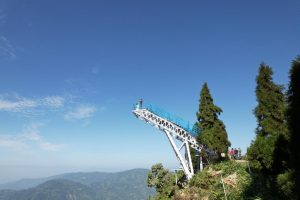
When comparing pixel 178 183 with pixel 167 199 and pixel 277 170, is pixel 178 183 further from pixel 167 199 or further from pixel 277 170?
pixel 277 170

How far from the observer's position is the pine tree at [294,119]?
56.7 feet

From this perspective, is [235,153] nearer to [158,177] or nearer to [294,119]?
[158,177]

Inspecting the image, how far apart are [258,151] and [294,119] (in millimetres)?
15273

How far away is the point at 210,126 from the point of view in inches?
1908

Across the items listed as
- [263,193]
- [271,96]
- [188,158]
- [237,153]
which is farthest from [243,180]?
[237,153]

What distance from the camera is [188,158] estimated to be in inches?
1937

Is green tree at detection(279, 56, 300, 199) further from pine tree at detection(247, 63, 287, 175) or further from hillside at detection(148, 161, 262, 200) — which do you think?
hillside at detection(148, 161, 262, 200)

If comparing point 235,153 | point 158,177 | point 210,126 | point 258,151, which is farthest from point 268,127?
point 158,177

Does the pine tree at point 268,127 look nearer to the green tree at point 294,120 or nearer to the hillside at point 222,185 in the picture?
the hillside at point 222,185

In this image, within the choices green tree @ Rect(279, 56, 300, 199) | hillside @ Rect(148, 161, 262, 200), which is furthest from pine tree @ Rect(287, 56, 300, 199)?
hillside @ Rect(148, 161, 262, 200)

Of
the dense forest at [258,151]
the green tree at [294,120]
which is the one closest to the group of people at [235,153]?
the dense forest at [258,151]

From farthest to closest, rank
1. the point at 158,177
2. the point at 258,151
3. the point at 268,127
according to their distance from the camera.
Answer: the point at 158,177, the point at 268,127, the point at 258,151

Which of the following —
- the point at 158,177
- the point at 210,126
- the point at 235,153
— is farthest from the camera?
the point at 158,177

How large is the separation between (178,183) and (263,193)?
62.9 ft
